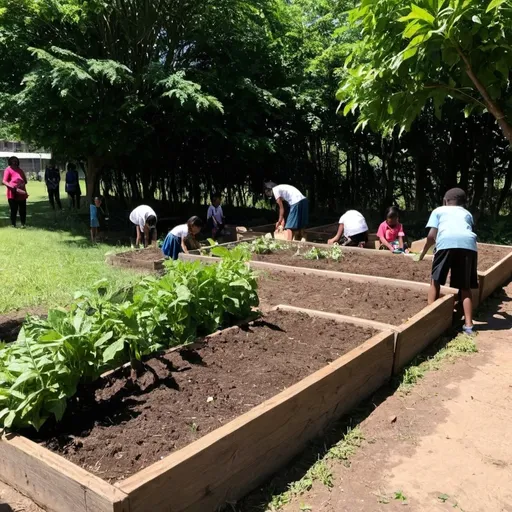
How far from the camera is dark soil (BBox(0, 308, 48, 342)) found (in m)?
5.06

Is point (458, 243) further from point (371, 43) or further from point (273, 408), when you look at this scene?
point (273, 408)

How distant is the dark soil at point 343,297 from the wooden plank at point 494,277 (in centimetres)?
106

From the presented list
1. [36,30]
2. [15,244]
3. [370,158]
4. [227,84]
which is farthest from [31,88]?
[370,158]

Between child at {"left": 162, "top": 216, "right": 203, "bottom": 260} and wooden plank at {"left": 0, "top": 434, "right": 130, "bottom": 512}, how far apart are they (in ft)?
18.2

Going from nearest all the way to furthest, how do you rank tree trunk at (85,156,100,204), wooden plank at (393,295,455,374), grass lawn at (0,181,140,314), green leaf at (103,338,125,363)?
green leaf at (103,338,125,363) → wooden plank at (393,295,455,374) → grass lawn at (0,181,140,314) → tree trunk at (85,156,100,204)

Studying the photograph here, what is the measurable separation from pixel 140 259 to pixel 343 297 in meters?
4.24

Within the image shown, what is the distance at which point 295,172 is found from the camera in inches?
628

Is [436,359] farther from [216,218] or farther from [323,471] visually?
[216,218]

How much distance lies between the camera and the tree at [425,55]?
408cm

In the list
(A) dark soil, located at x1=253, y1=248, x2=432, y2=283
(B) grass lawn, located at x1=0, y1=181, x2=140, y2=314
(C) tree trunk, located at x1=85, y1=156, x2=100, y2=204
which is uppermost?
(C) tree trunk, located at x1=85, y1=156, x2=100, y2=204

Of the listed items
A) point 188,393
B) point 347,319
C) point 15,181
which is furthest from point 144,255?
point 188,393

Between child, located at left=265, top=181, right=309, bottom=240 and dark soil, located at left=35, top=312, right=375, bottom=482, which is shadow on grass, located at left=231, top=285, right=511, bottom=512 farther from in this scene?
child, located at left=265, top=181, right=309, bottom=240

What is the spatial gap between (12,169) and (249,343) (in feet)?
35.5

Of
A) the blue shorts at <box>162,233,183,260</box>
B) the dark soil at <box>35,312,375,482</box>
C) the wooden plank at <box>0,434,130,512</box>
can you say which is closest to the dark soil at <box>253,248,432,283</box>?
the blue shorts at <box>162,233,183,260</box>
